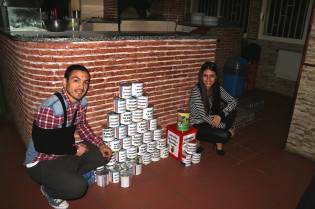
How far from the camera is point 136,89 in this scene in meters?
3.98

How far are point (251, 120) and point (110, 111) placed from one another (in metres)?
3.83

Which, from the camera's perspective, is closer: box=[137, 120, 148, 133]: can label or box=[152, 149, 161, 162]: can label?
box=[137, 120, 148, 133]: can label

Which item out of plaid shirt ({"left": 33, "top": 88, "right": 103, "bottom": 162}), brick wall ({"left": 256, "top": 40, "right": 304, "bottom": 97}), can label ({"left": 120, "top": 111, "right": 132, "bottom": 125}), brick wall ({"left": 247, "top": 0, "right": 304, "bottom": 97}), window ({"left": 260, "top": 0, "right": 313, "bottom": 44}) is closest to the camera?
plaid shirt ({"left": 33, "top": 88, "right": 103, "bottom": 162})

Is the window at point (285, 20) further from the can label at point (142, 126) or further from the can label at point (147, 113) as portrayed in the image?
the can label at point (142, 126)

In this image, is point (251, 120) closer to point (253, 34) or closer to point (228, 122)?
point (228, 122)

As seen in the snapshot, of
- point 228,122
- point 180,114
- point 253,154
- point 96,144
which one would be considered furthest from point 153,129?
point 253,154

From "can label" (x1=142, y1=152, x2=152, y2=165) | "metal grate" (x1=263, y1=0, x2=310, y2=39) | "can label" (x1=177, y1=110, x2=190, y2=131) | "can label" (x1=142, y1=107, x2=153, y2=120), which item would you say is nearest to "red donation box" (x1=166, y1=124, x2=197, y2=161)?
"can label" (x1=177, y1=110, x2=190, y2=131)

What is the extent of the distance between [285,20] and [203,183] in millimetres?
7455

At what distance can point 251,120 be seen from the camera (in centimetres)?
648

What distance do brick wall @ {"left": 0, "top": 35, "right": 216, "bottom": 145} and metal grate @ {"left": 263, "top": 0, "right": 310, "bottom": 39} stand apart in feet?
17.1

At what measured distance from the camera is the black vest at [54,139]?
2.85 meters

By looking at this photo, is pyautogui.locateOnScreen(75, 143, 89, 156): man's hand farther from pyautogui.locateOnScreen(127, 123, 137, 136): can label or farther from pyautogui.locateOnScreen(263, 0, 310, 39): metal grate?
pyautogui.locateOnScreen(263, 0, 310, 39): metal grate

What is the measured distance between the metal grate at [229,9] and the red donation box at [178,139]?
22.1 feet

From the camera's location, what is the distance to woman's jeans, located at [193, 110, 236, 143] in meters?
4.52
